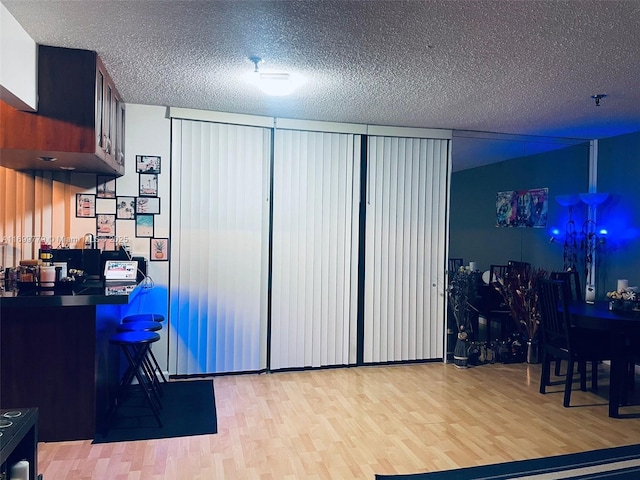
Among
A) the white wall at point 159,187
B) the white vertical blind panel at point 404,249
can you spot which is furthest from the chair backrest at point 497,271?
the white wall at point 159,187

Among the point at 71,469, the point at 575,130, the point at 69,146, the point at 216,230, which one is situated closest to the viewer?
the point at 71,469

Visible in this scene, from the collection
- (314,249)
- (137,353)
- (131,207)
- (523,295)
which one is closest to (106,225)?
(131,207)

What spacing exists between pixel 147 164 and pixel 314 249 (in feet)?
5.75

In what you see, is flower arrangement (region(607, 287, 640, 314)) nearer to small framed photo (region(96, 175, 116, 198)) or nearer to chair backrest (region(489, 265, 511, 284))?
chair backrest (region(489, 265, 511, 284))

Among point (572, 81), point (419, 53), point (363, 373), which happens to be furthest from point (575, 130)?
point (363, 373)

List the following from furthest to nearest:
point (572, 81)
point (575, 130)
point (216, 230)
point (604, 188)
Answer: point (604, 188), point (575, 130), point (216, 230), point (572, 81)

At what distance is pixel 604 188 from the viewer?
17.5 ft

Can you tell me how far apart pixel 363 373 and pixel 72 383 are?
2.64 meters

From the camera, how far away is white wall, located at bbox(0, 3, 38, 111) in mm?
2361

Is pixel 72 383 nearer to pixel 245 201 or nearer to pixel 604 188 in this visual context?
pixel 245 201

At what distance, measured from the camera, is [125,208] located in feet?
14.0

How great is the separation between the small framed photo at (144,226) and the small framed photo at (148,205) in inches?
1.8

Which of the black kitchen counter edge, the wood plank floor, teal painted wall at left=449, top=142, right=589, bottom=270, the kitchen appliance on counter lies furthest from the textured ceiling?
the wood plank floor

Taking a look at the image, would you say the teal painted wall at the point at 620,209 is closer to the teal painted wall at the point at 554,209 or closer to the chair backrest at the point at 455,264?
the teal painted wall at the point at 554,209
